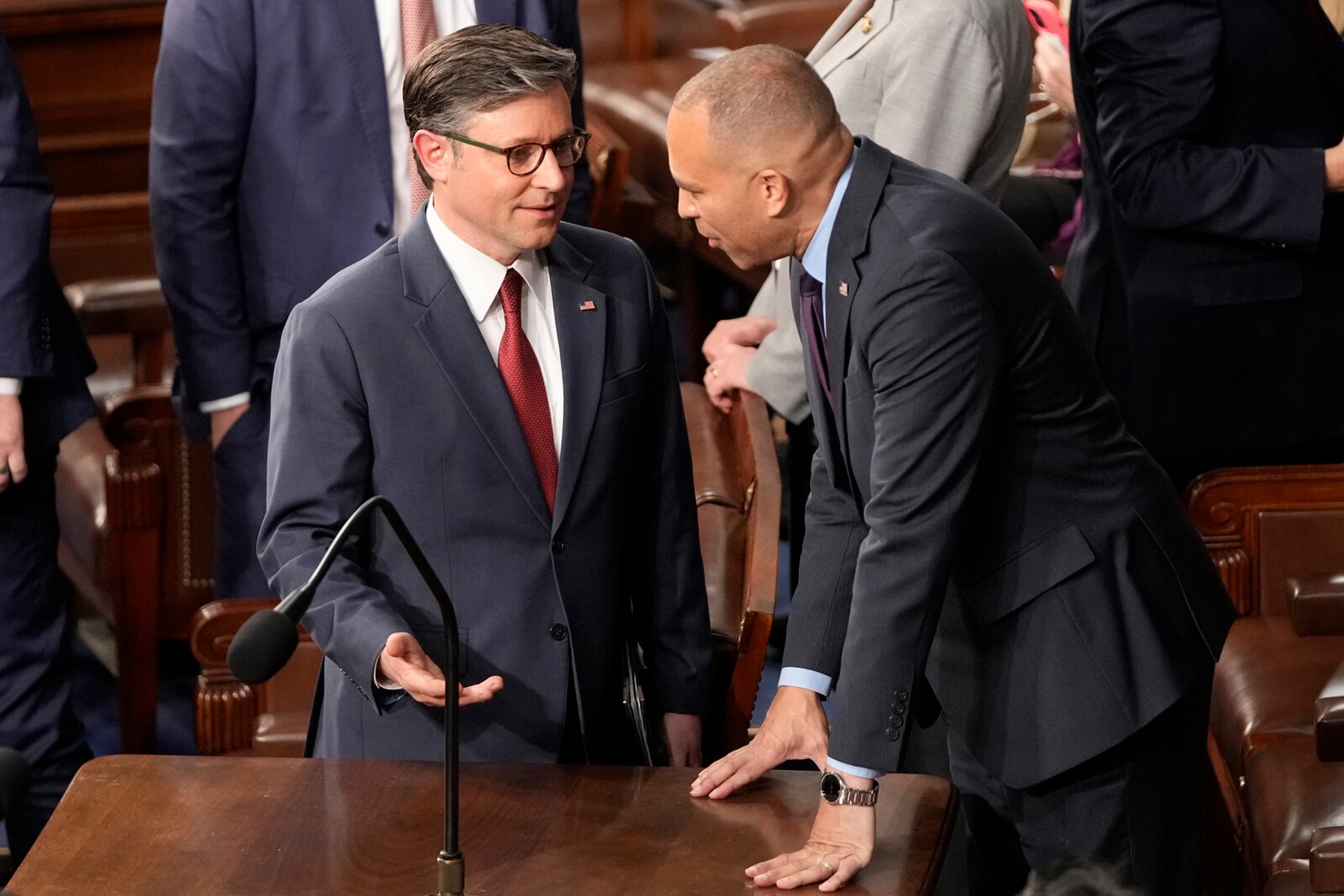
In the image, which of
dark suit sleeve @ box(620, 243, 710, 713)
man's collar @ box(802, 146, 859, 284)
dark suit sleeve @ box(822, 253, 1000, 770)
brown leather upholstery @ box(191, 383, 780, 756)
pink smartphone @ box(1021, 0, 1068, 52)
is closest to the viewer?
Result: dark suit sleeve @ box(822, 253, 1000, 770)

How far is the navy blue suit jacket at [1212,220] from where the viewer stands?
282cm

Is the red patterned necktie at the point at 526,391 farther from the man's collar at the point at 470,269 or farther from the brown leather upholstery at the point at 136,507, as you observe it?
the brown leather upholstery at the point at 136,507

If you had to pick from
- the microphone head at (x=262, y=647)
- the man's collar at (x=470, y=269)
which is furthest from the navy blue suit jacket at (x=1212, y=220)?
the microphone head at (x=262, y=647)

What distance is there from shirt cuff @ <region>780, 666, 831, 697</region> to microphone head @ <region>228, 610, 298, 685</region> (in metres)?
0.73

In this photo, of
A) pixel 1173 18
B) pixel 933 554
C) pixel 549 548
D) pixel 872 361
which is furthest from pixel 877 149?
pixel 1173 18

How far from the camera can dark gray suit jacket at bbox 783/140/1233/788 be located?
6.07ft

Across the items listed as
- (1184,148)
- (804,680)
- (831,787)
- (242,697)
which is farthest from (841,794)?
(1184,148)

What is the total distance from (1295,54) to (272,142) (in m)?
1.71

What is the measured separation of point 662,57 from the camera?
6730 millimetres

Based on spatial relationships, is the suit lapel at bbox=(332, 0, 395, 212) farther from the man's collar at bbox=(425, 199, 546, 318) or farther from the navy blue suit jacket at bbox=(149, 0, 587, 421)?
the man's collar at bbox=(425, 199, 546, 318)

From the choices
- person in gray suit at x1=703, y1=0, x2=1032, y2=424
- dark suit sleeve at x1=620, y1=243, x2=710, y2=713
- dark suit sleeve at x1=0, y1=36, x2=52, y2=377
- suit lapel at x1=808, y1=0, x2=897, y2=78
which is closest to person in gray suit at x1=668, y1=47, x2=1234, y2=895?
dark suit sleeve at x1=620, y1=243, x2=710, y2=713

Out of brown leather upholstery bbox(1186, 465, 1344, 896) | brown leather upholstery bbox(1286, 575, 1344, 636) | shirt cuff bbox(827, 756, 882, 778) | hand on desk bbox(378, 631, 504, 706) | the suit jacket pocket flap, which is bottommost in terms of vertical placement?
brown leather upholstery bbox(1186, 465, 1344, 896)

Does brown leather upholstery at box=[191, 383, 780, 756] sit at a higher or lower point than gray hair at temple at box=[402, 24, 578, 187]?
lower

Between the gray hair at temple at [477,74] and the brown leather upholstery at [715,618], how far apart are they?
68 centimetres
